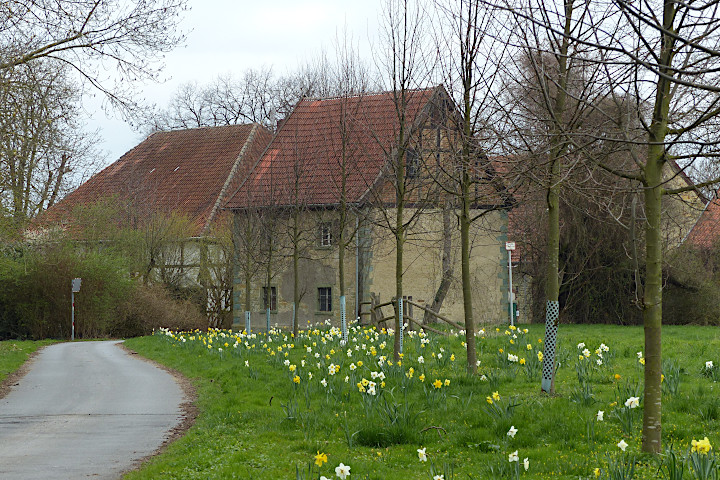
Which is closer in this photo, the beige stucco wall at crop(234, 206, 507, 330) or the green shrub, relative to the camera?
the beige stucco wall at crop(234, 206, 507, 330)

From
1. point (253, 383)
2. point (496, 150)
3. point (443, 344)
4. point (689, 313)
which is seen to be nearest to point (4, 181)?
point (253, 383)

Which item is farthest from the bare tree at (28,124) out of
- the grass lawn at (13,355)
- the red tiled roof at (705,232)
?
the red tiled roof at (705,232)

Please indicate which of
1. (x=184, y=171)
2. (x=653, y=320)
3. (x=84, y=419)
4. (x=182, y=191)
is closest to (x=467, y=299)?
(x=653, y=320)

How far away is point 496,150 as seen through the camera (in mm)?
10992

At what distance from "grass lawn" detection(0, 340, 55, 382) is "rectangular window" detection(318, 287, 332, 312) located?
10212mm

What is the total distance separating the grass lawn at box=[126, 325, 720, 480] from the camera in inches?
268

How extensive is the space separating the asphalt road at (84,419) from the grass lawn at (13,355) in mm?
500

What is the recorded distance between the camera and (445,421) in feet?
27.8

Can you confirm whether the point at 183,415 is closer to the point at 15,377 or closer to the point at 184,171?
the point at 15,377

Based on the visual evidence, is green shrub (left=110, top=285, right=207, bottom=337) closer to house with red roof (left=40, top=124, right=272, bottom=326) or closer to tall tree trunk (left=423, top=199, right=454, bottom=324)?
house with red roof (left=40, top=124, right=272, bottom=326)

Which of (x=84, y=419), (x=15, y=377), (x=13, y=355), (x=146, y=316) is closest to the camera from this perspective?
(x=84, y=419)

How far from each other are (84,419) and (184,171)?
34084 millimetres

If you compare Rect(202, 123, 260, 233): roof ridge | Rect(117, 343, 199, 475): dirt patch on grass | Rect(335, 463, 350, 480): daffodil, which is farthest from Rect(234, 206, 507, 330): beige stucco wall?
Rect(335, 463, 350, 480): daffodil

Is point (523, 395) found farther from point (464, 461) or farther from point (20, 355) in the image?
point (20, 355)
